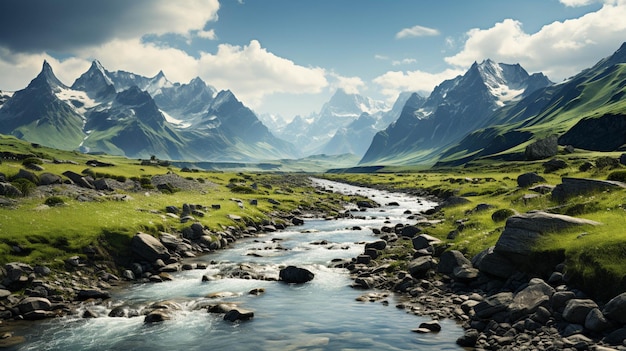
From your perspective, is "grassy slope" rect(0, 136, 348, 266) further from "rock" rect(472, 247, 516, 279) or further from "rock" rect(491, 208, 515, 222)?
"rock" rect(491, 208, 515, 222)

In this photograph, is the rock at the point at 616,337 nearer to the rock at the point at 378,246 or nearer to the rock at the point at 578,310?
the rock at the point at 578,310

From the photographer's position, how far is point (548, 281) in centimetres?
2383

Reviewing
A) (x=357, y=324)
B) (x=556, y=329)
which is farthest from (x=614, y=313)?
(x=357, y=324)

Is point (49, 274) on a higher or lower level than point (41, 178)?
lower

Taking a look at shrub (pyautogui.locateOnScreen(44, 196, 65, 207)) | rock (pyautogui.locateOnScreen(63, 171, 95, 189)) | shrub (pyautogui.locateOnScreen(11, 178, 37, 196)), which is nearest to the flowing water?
shrub (pyautogui.locateOnScreen(44, 196, 65, 207))

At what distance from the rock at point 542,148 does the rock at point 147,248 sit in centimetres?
17053

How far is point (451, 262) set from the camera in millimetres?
31531

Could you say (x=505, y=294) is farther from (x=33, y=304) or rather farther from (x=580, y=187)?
(x=33, y=304)

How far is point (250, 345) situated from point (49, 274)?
1952 centimetres

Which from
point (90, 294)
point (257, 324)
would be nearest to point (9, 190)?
point (90, 294)

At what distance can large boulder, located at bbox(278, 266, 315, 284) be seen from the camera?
115 ft

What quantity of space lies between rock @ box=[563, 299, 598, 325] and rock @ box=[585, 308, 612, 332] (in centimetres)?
44

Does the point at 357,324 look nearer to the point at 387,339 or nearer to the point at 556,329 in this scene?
the point at 387,339

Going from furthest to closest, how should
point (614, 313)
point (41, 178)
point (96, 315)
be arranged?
point (41, 178)
point (96, 315)
point (614, 313)
